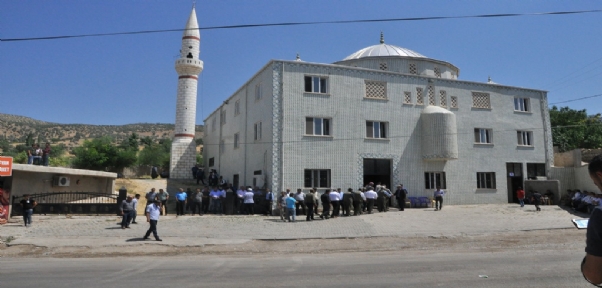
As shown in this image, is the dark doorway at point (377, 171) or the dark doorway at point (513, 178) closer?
the dark doorway at point (377, 171)

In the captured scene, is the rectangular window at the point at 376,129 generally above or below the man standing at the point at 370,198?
above

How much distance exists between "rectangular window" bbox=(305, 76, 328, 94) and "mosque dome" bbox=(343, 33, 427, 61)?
8.60m

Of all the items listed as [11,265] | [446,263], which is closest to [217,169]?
[11,265]

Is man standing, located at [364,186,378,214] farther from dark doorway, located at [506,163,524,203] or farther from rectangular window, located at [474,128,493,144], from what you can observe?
dark doorway, located at [506,163,524,203]

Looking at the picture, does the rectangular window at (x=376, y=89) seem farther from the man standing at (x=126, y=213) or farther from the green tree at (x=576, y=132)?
the green tree at (x=576, y=132)

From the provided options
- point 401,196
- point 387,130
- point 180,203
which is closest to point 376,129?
point 387,130

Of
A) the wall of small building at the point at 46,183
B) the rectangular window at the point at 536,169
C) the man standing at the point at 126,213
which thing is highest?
the rectangular window at the point at 536,169

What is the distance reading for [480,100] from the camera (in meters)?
28.0

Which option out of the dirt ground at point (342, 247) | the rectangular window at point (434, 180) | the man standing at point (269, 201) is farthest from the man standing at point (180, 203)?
the rectangular window at point (434, 180)

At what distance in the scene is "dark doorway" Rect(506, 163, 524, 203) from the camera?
Answer: 28.0 meters

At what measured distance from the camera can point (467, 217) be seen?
20484 mm

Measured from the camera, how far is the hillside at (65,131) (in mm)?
74912

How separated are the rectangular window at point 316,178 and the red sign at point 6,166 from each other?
13222mm

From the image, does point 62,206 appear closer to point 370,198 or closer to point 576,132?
point 370,198
